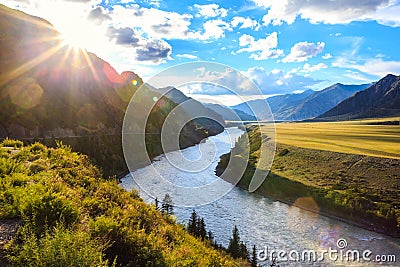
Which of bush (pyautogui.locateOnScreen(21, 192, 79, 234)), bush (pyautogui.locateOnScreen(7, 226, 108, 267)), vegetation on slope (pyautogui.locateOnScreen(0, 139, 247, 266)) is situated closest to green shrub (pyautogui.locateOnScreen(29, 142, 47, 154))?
vegetation on slope (pyautogui.locateOnScreen(0, 139, 247, 266))

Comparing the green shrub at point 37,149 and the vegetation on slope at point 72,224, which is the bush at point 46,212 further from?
the green shrub at point 37,149

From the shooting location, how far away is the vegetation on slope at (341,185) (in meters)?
38.4

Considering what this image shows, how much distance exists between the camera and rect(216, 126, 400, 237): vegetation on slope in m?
38.4

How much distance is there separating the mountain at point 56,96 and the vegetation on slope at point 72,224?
50249 mm

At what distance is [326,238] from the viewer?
32406mm

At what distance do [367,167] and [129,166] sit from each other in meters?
52.6

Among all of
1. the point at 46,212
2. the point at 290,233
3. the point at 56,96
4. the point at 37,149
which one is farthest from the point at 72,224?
the point at 56,96

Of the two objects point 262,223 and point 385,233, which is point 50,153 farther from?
point 385,233

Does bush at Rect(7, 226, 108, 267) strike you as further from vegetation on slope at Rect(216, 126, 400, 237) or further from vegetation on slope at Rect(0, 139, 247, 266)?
vegetation on slope at Rect(216, 126, 400, 237)

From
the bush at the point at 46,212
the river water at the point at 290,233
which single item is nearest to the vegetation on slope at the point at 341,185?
the river water at the point at 290,233

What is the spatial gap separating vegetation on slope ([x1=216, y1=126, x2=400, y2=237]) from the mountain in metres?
35.0

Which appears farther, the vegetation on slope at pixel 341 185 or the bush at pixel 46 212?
the vegetation on slope at pixel 341 185

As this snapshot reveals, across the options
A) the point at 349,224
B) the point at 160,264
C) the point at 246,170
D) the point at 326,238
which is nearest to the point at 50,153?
the point at 160,264

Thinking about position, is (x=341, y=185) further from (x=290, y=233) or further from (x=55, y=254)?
(x=55, y=254)
